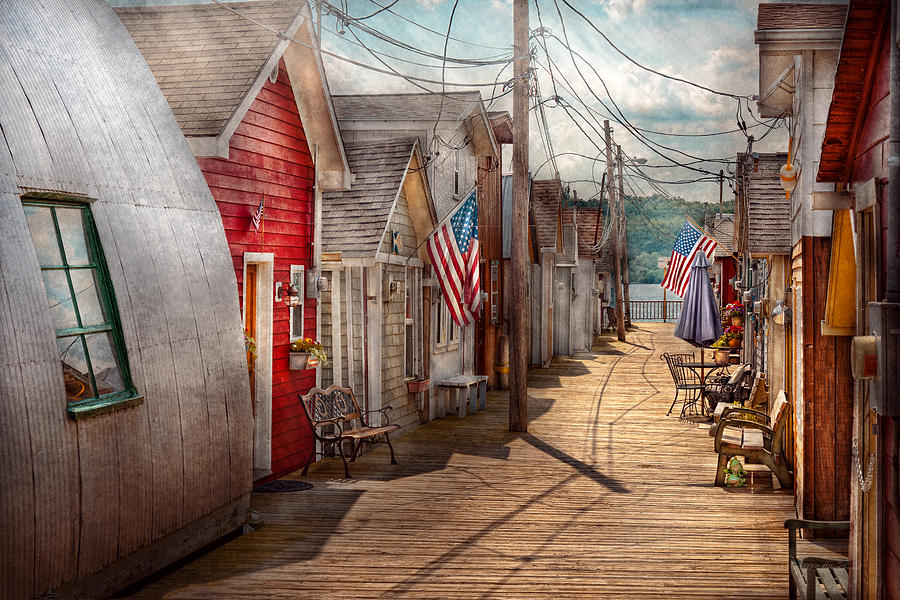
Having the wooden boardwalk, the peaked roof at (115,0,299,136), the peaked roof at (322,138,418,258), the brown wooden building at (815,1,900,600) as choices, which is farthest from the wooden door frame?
the brown wooden building at (815,1,900,600)

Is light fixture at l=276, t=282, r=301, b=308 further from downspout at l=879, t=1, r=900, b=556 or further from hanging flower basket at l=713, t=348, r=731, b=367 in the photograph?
hanging flower basket at l=713, t=348, r=731, b=367

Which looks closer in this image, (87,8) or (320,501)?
(87,8)

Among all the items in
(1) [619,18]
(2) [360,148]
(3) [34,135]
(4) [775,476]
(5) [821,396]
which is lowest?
(4) [775,476]

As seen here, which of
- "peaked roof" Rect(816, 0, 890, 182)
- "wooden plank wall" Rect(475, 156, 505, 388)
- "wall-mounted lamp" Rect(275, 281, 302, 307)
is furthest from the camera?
"wooden plank wall" Rect(475, 156, 505, 388)

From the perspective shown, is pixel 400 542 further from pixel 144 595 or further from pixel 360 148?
pixel 360 148

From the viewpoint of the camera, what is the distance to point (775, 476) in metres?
11.2

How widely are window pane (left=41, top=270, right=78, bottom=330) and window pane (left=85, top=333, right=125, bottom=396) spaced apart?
0.22 m

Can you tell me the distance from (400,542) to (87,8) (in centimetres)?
549

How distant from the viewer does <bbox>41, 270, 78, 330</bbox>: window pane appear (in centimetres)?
604

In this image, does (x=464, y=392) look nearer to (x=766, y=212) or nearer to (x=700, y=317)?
(x=766, y=212)

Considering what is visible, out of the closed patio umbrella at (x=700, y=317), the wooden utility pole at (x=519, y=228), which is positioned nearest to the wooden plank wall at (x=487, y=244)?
the closed patio umbrella at (x=700, y=317)

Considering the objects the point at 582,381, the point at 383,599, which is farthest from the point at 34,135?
the point at 582,381

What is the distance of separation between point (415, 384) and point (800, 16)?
850 centimetres

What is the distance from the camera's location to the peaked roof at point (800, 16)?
27.7ft
